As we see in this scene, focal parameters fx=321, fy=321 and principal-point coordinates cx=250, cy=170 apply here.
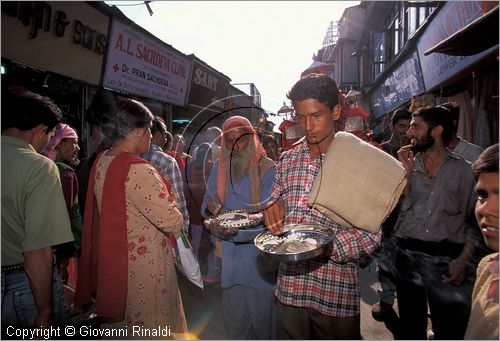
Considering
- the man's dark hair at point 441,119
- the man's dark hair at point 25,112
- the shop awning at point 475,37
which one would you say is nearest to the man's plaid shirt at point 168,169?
the man's dark hair at point 25,112

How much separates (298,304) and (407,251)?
1329 millimetres

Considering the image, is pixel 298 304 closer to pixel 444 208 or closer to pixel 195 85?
pixel 444 208

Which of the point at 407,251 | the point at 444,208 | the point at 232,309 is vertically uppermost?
the point at 444,208

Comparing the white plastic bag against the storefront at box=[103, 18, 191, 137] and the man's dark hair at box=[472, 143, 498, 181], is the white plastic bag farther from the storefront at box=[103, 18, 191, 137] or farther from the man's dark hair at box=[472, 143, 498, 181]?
the storefront at box=[103, 18, 191, 137]

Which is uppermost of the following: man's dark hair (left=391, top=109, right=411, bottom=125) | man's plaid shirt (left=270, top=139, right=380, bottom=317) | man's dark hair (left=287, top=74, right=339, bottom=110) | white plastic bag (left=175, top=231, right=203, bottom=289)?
man's dark hair (left=391, top=109, right=411, bottom=125)

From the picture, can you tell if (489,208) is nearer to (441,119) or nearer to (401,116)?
(441,119)

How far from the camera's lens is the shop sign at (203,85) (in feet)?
26.4

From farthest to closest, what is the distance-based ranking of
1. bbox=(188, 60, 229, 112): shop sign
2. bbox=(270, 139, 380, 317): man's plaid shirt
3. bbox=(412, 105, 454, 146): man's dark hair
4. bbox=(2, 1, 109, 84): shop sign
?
bbox=(188, 60, 229, 112): shop sign
bbox=(2, 1, 109, 84): shop sign
bbox=(412, 105, 454, 146): man's dark hair
bbox=(270, 139, 380, 317): man's plaid shirt

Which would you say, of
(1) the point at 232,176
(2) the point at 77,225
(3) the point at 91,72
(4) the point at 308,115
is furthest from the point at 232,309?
(3) the point at 91,72

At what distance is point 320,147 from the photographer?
1801 mm

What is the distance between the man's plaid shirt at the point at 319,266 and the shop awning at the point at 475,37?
195 centimetres

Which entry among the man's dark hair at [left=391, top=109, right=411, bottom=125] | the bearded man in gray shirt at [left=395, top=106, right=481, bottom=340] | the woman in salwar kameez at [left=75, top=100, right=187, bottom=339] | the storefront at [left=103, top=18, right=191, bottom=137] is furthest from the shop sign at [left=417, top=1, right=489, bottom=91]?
the storefront at [left=103, top=18, right=191, bottom=137]

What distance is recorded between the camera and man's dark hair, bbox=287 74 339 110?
5.52 ft

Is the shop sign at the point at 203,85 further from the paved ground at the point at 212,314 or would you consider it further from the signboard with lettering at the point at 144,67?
the paved ground at the point at 212,314
